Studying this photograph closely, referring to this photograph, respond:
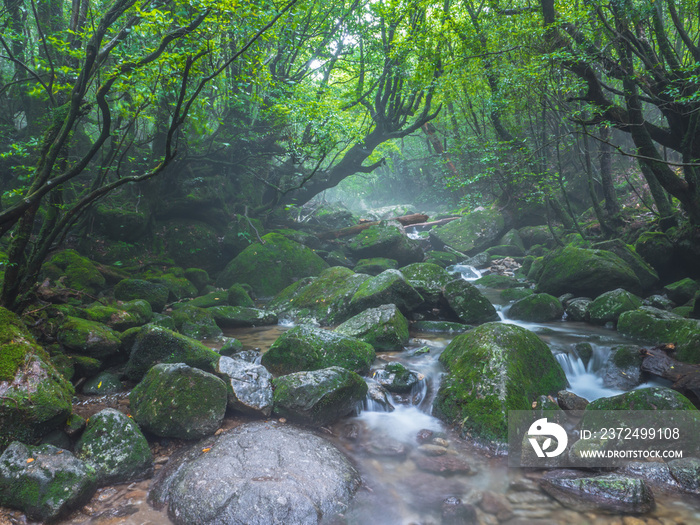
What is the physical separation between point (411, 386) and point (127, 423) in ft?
11.8

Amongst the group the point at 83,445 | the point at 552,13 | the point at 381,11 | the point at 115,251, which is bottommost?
the point at 83,445

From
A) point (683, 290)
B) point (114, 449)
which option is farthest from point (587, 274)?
point (114, 449)

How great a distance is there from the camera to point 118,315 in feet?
20.9

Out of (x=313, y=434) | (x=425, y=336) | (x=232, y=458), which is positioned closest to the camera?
(x=232, y=458)

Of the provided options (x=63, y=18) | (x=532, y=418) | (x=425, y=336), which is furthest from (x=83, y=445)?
(x=63, y=18)

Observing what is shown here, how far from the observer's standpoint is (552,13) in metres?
8.30

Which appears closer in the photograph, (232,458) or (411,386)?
(232,458)

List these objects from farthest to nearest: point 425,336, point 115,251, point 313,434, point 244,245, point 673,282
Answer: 1. point 244,245
2. point 115,251
3. point 673,282
4. point 425,336
5. point 313,434

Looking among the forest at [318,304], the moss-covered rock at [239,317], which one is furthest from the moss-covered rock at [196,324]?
the moss-covered rock at [239,317]

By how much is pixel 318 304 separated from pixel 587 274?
6403mm

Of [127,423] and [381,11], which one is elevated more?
[381,11]

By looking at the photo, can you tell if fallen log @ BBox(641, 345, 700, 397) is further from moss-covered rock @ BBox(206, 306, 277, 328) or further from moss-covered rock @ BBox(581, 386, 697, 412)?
moss-covered rock @ BBox(206, 306, 277, 328)

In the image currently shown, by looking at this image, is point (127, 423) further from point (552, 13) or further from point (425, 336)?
point (552, 13)

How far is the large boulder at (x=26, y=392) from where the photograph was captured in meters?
3.16
